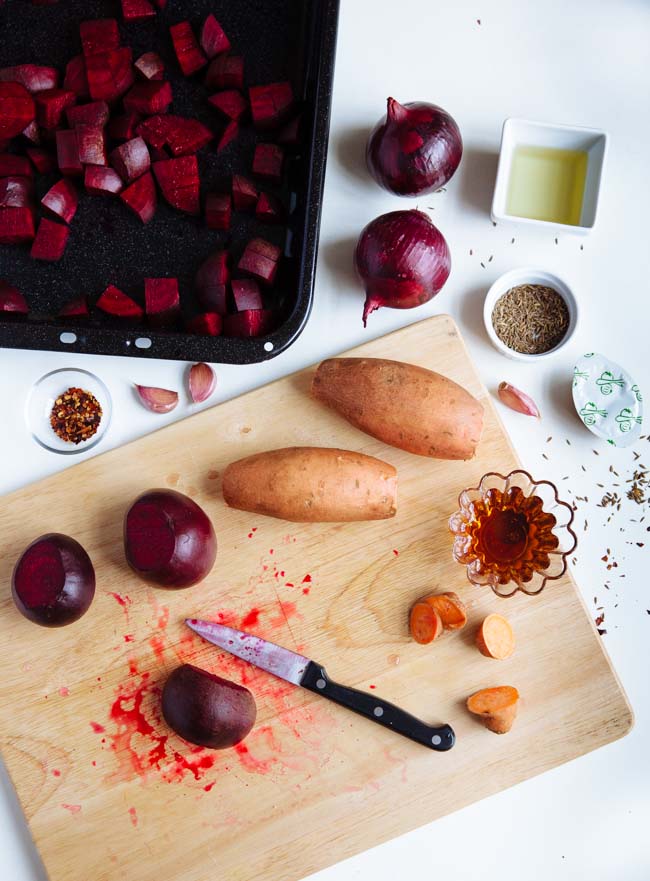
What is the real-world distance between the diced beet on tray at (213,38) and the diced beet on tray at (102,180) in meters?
0.27

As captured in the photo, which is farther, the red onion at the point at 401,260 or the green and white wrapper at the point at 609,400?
the green and white wrapper at the point at 609,400

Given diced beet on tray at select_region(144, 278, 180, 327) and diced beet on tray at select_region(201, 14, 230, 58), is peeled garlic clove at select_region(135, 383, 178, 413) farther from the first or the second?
diced beet on tray at select_region(201, 14, 230, 58)

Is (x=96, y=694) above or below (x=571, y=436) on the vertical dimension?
below

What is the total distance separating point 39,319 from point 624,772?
1.35m

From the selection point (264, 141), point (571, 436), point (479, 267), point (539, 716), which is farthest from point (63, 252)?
point (539, 716)

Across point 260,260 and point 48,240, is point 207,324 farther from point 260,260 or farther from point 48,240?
point 48,240

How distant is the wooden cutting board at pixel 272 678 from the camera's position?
1.37 m

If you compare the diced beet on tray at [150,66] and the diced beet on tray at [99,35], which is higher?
the diced beet on tray at [99,35]

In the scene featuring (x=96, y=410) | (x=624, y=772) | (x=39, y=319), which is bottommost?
(x=624, y=772)

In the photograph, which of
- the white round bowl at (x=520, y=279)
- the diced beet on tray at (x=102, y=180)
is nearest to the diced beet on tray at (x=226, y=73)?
the diced beet on tray at (x=102, y=180)

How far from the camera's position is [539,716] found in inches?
55.1

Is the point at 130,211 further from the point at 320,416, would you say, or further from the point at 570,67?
the point at 570,67

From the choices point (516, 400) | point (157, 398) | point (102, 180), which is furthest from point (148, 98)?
point (516, 400)

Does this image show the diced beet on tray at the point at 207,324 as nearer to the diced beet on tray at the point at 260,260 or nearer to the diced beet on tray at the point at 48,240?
the diced beet on tray at the point at 260,260
